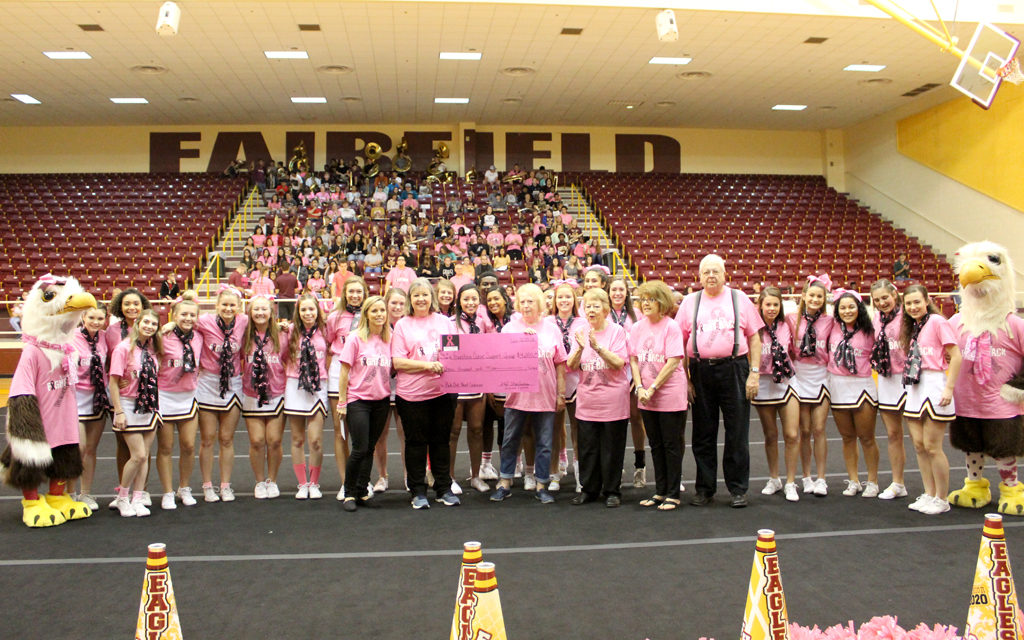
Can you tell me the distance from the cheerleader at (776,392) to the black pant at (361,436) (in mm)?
2621

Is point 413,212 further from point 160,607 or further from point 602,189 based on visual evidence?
point 160,607

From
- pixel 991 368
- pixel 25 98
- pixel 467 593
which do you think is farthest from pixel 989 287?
pixel 25 98

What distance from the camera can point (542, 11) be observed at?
12.6 m

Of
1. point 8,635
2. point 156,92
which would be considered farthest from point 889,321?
point 156,92

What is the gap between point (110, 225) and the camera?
17984 mm

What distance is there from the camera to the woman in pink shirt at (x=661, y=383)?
5289 mm

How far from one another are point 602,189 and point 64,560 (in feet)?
57.7

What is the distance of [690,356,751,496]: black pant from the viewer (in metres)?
5.30

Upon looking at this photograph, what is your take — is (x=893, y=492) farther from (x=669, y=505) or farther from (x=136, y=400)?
(x=136, y=400)

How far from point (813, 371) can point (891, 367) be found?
499mm

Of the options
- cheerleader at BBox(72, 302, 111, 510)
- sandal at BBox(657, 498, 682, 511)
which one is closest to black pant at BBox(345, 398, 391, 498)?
cheerleader at BBox(72, 302, 111, 510)

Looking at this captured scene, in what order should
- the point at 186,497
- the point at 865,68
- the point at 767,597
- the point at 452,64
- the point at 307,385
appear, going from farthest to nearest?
the point at 865,68
the point at 452,64
the point at 307,385
the point at 186,497
the point at 767,597

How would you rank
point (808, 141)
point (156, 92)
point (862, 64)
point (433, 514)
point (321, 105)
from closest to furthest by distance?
point (433, 514), point (862, 64), point (156, 92), point (321, 105), point (808, 141)

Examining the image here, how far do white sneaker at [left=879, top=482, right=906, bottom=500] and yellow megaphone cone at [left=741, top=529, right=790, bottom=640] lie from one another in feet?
11.6
